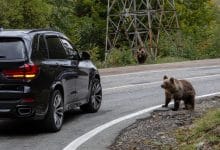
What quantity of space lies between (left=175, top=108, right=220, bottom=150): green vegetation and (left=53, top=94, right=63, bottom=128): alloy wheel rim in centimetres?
216

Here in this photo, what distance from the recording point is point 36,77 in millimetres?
10617

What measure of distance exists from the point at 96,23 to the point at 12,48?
142ft

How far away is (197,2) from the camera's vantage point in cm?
6062

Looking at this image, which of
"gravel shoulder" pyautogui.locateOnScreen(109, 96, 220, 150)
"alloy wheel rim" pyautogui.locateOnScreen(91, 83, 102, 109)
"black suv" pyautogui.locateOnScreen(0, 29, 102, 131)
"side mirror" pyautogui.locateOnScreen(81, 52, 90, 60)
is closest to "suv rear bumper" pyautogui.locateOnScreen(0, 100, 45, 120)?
"black suv" pyautogui.locateOnScreen(0, 29, 102, 131)

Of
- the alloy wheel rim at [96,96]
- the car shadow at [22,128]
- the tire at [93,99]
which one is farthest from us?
the alloy wheel rim at [96,96]

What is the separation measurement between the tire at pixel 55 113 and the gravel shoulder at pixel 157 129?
3.83ft

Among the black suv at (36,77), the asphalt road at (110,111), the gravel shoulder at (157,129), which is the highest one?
the black suv at (36,77)

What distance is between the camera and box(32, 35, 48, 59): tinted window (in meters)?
10.9

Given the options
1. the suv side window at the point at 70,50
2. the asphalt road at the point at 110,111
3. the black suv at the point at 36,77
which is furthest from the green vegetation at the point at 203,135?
the suv side window at the point at 70,50

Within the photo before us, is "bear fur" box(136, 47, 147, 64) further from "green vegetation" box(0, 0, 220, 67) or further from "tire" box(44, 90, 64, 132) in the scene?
"tire" box(44, 90, 64, 132)

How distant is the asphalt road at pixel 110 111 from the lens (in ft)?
33.5

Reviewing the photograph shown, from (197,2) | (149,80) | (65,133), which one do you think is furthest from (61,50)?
(197,2)

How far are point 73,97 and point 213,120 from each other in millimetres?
3451

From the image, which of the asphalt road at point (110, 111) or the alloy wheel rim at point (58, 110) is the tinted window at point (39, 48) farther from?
the asphalt road at point (110, 111)
